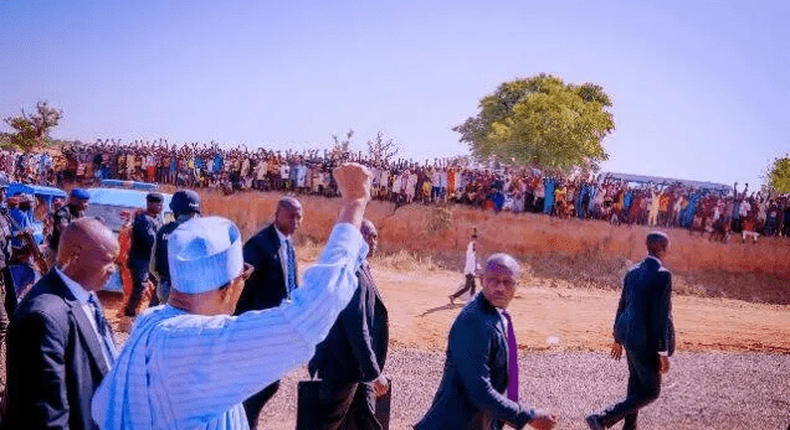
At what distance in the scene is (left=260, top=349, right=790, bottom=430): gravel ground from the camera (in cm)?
634

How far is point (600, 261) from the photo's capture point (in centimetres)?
1989

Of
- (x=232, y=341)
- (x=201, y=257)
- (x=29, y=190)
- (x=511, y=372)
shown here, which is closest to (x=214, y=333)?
(x=232, y=341)

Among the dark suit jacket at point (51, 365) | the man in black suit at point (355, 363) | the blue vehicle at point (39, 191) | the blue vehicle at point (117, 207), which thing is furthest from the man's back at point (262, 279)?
the blue vehicle at point (39, 191)

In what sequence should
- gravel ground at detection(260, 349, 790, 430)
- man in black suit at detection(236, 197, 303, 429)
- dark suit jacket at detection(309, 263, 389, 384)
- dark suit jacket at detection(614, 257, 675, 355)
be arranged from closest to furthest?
dark suit jacket at detection(309, 263, 389, 384), man in black suit at detection(236, 197, 303, 429), dark suit jacket at detection(614, 257, 675, 355), gravel ground at detection(260, 349, 790, 430)

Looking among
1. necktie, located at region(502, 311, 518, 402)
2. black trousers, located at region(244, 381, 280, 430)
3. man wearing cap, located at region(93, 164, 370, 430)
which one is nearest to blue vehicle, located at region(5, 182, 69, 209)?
black trousers, located at region(244, 381, 280, 430)

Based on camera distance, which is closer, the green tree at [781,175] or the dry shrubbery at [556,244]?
the dry shrubbery at [556,244]

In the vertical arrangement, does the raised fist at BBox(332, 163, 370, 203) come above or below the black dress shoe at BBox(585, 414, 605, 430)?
above

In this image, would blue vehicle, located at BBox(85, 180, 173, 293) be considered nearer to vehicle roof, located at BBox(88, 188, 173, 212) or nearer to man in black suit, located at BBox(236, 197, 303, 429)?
vehicle roof, located at BBox(88, 188, 173, 212)

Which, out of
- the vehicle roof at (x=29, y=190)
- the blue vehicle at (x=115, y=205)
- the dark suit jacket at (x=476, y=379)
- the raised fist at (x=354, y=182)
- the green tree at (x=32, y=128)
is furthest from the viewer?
the green tree at (x=32, y=128)

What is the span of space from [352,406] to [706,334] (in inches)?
383

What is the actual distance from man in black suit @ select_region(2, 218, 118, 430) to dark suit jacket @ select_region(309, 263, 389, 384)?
1676 millimetres

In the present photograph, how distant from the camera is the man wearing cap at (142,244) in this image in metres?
7.70

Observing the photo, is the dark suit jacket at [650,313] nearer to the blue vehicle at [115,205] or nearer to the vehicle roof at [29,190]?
the blue vehicle at [115,205]

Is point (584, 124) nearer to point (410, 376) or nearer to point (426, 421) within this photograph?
point (410, 376)
